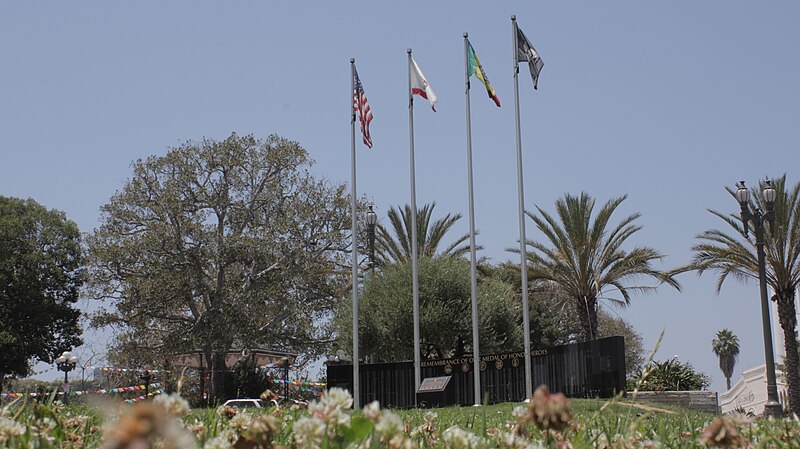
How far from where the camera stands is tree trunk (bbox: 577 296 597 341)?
3009 centimetres

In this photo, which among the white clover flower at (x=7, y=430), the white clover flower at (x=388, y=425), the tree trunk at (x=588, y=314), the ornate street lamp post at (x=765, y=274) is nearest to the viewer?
the white clover flower at (x=388, y=425)

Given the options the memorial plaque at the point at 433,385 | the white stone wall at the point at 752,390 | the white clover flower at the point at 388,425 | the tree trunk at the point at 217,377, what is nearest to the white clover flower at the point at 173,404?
the white clover flower at the point at 388,425

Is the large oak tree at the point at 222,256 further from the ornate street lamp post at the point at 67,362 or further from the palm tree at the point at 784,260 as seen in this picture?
the palm tree at the point at 784,260

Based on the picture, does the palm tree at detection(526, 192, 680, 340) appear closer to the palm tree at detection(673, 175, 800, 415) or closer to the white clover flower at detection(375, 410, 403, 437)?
the palm tree at detection(673, 175, 800, 415)

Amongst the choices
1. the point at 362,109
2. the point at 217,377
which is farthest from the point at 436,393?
the point at 217,377

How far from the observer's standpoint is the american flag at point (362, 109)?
26312 millimetres

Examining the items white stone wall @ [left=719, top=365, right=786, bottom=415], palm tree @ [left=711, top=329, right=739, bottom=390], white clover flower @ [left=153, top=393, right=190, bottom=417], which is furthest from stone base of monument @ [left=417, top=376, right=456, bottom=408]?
palm tree @ [left=711, top=329, right=739, bottom=390]

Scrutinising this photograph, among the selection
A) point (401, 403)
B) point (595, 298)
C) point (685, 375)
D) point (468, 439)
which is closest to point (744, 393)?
point (685, 375)

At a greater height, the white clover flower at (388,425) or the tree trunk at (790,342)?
the tree trunk at (790,342)

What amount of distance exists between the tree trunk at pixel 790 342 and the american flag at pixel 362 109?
13.5 metres

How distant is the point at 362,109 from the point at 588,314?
10.5 metres

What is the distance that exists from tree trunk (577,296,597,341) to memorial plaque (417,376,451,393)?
7.36 m

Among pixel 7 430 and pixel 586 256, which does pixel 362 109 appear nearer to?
pixel 586 256

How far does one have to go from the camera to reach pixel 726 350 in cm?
8250
